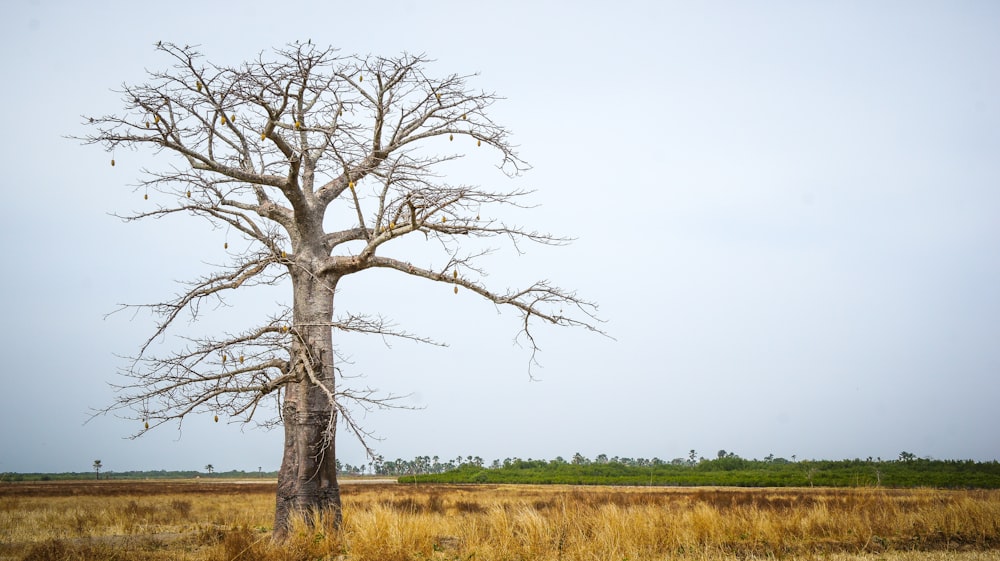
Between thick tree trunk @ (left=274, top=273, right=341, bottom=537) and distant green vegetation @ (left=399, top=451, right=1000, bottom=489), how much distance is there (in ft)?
102

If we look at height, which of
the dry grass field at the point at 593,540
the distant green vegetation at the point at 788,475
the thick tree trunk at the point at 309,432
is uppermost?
the thick tree trunk at the point at 309,432

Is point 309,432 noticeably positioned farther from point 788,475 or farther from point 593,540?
point 788,475

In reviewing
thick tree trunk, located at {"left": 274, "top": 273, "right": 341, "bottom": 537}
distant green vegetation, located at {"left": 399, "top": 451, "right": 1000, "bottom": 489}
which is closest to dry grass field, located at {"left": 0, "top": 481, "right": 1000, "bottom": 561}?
thick tree trunk, located at {"left": 274, "top": 273, "right": 341, "bottom": 537}

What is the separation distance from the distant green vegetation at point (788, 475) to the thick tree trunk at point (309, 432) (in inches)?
1219

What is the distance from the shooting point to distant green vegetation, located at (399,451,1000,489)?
137 feet

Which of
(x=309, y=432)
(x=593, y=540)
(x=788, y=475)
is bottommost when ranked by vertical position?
(x=788, y=475)

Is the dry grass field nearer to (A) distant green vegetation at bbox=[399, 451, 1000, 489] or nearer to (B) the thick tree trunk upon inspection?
(B) the thick tree trunk

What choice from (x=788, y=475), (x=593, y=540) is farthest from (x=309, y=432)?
(x=788, y=475)

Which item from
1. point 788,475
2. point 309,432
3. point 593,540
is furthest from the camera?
point 788,475

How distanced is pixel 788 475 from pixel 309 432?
172 feet

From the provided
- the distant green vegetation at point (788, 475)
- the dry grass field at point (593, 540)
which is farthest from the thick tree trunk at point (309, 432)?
the distant green vegetation at point (788, 475)

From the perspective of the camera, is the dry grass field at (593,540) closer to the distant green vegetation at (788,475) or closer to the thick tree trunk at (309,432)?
the thick tree trunk at (309,432)

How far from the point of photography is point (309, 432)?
30.1 feet

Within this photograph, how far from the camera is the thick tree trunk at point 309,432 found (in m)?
8.97
